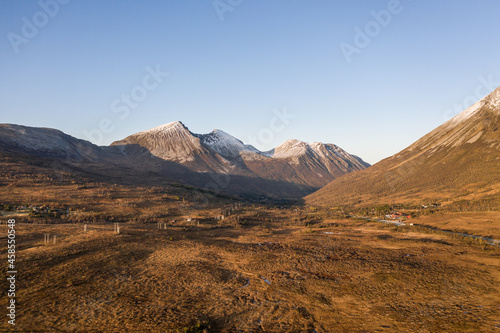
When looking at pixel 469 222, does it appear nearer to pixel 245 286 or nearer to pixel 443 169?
pixel 245 286

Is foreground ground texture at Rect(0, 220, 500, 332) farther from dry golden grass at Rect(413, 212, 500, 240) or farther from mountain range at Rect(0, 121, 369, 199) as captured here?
mountain range at Rect(0, 121, 369, 199)

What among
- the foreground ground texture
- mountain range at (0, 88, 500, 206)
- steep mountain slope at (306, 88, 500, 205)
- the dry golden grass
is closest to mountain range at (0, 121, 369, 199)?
mountain range at (0, 88, 500, 206)

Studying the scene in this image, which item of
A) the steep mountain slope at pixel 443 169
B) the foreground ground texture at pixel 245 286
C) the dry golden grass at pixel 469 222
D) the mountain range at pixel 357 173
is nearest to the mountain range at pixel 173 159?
the mountain range at pixel 357 173

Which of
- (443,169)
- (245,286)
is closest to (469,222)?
(245,286)

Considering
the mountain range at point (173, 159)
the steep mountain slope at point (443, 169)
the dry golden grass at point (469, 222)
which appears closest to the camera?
the dry golden grass at point (469, 222)

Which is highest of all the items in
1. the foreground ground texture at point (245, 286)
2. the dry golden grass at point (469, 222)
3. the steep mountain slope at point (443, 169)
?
the steep mountain slope at point (443, 169)

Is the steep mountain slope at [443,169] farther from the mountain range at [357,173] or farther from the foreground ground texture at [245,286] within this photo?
the foreground ground texture at [245,286]
